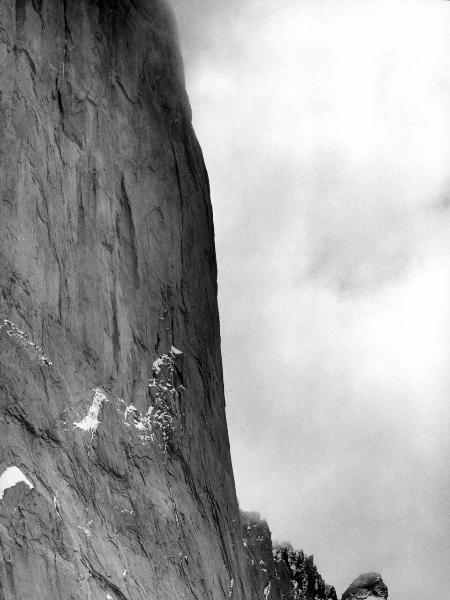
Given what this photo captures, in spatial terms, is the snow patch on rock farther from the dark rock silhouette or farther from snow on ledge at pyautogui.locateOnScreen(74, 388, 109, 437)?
snow on ledge at pyautogui.locateOnScreen(74, 388, 109, 437)

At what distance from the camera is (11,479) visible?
34.9m

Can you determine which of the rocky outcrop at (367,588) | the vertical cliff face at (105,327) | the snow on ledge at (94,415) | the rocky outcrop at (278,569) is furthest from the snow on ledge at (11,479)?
the rocky outcrop at (367,588)

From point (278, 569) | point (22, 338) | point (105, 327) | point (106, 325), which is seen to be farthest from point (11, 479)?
point (278, 569)

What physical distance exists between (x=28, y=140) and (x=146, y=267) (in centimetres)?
779

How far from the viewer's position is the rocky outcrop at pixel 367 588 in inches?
3829

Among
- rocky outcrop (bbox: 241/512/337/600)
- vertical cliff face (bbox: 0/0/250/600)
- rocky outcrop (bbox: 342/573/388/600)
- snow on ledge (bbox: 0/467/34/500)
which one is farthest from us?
rocky outcrop (bbox: 342/573/388/600)

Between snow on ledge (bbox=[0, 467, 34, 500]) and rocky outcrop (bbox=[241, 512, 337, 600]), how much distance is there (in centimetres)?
3431

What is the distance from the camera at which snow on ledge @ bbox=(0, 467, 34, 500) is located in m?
34.7

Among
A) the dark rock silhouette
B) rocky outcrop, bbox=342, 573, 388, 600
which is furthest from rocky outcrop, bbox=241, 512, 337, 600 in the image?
the dark rock silhouette

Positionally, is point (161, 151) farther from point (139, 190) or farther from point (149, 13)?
point (149, 13)

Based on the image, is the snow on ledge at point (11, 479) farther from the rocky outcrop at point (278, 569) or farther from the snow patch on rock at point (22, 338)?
the rocky outcrop at point (278, 569)

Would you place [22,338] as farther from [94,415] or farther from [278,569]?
[278,569]

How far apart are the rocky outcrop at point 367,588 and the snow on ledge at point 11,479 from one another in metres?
67.3

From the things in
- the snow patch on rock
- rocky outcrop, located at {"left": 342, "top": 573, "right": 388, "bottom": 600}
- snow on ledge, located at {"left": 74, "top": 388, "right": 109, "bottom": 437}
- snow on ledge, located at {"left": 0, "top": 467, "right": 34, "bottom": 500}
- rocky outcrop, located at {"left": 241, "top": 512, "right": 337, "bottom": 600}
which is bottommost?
snow on ledge, located at {"left": 0, "top": 467, "right": 34, "bottom": 500}
